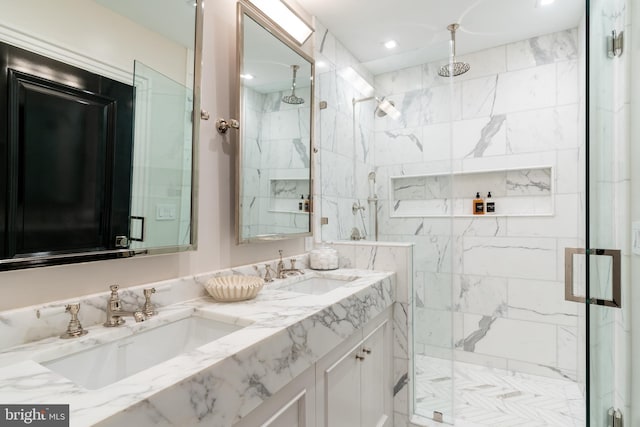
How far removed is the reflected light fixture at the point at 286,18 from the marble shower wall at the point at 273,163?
0.31 meters

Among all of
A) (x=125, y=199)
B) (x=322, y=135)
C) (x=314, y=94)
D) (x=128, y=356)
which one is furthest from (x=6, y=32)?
(x=322, y=135)

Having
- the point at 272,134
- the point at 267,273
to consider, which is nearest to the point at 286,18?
the point at 272,134

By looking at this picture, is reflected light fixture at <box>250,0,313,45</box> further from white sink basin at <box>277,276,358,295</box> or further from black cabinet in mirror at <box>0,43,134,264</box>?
white sink basin at <box>277,276,358,295</box>

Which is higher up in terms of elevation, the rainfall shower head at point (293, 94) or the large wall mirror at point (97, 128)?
the rainfall shower head at point (293, 94)

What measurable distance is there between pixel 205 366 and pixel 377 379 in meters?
1.27

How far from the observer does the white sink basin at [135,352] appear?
2.74 feet

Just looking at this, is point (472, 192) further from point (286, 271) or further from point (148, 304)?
point (148, 304)

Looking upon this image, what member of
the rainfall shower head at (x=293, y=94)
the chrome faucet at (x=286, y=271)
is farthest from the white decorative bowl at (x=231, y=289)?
the rainfall shower head at (x=293, y=94)

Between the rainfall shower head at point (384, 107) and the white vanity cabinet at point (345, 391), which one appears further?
the rainfall shower head at point (384, 107)

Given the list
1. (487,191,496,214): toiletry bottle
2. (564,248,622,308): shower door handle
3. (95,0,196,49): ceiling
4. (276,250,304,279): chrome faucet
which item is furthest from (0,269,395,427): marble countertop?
(487,191,496,214): toiletry bottle

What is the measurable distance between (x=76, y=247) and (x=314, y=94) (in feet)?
5.23

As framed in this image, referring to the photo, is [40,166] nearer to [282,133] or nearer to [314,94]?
[282,133]

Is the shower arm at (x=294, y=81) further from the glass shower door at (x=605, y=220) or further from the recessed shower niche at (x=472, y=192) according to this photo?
the glass shower door at (x=605, y=220)

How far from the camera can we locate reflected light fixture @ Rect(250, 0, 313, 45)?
170 centimetres
